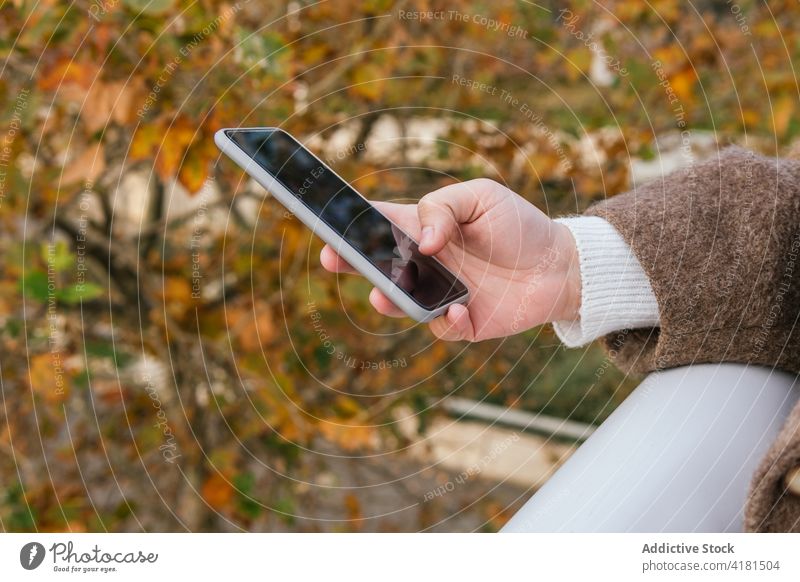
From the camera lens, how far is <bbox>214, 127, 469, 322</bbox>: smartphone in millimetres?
593

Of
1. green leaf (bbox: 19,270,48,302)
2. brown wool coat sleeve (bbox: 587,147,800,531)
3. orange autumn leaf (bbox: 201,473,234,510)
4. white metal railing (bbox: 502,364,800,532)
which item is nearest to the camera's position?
white metal railing (bbox: 502,364,800,532)

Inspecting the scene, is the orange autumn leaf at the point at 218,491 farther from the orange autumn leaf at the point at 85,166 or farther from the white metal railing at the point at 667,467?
the white metal railing at the point at 667,467

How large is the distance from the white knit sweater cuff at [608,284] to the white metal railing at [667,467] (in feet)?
0.33

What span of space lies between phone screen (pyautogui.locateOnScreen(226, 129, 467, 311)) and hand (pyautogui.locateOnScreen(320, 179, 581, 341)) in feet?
0.06

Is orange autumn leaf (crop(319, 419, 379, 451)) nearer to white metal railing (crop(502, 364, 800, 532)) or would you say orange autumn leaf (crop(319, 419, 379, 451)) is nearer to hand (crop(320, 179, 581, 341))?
hand (crop(320, 179, 581, 341))

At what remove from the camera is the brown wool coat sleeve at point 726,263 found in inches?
21.7

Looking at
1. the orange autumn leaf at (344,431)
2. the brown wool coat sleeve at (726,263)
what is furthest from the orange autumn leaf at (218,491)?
the brown wool coat sleeve at (726,263)

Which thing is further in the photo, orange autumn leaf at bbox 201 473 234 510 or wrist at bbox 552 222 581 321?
orange autumn leaf at bbox 201 473 234 510

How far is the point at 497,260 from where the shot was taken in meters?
0.65

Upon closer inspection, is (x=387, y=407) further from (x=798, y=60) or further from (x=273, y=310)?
(x=798, y=60)

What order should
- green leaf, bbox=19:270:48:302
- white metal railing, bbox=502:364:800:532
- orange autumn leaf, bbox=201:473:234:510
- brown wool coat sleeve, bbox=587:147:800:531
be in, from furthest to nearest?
orange autumn leaf, bbox=201:473:234:510 < green leaf, bbox=19:270:48:302 < brown wool coat sleeve, bbox=587:147:800:531 < white metal railing, bbox=502:364:800:532

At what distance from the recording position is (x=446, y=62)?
1.28m

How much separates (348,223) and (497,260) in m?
0.12
